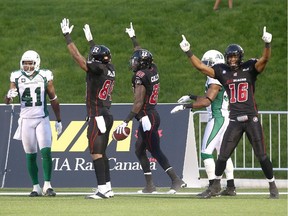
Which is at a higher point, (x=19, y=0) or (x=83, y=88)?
(x=19, y=0)

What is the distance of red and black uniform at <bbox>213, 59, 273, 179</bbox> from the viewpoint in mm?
15906

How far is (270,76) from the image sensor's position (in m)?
27.2

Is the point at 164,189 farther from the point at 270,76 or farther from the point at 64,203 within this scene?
the point at 270,76

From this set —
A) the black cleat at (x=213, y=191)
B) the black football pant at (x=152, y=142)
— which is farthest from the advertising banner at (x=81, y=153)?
the black cleat at (x=213, y=191)

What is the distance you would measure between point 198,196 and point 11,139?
458 cm

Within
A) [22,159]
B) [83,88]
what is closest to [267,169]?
[22,159]

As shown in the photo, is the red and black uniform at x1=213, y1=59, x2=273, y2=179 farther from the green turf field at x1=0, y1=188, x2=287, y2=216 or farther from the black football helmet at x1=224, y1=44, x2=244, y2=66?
the green turf field at x1=0, y1=188, x2=287, y2=216

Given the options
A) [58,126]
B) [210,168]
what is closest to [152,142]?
[210,168]

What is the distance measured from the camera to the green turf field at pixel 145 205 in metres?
13.3

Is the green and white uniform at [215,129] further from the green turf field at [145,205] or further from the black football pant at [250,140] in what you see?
the black football pant at [250,140]

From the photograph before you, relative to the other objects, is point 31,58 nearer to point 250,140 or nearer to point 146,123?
point 146,123

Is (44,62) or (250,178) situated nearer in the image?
(250,178)

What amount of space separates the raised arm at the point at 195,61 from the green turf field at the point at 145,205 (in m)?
1.74

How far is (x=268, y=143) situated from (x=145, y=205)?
8.76 meters
